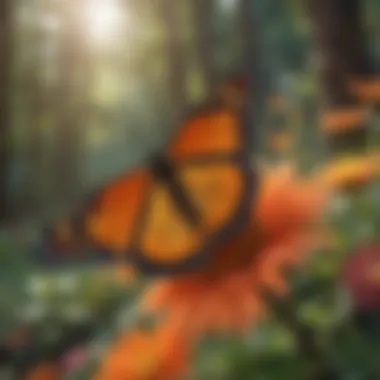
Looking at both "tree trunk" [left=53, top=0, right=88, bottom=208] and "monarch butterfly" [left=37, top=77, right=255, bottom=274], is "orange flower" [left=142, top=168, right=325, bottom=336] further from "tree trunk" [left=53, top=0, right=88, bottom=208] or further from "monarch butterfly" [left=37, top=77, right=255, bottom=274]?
"tree trunk" [left=53, top=0, right=88, bottom=208]

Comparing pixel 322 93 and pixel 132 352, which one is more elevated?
pixel 322 93

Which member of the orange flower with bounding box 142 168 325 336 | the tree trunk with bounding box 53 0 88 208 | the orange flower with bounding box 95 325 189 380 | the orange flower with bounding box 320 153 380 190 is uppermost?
the tree trunk with bounding box 53 0 88 208

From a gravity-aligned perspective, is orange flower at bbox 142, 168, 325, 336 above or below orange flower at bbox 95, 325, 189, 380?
above

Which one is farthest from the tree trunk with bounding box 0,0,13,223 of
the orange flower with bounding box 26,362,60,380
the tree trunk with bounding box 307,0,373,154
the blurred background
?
the tree trunk with bounding box 307,0,373,154

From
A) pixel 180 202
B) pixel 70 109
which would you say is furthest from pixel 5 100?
pixel 180 202

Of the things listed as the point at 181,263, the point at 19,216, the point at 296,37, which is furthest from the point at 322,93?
the point at 19,216

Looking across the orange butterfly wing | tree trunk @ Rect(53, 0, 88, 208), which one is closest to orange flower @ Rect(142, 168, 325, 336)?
the orange butterfly wing

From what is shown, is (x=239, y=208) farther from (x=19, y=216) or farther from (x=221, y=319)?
(x=19, y=216)
